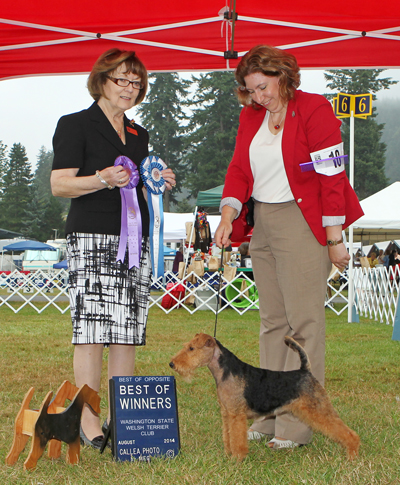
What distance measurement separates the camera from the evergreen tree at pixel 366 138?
43.4 m

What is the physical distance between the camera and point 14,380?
3824 millimetres

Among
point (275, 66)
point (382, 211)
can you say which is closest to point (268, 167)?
point (275, 66)

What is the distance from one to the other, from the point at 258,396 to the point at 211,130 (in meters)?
43.3

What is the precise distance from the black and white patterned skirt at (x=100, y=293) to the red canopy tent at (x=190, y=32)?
157 centimetres

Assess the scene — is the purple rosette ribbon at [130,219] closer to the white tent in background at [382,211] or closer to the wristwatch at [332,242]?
the wristwatch at [332,242]

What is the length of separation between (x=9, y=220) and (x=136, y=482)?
54.9 m

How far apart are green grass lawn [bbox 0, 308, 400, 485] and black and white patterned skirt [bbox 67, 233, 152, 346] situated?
0.53m

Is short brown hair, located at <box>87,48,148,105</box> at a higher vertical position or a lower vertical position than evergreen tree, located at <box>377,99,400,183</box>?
lower

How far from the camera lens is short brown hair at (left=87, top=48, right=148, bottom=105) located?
2365 mm

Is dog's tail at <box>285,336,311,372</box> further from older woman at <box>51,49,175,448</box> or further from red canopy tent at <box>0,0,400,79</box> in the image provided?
red canopy tent at <box>0,0,400,79</box>

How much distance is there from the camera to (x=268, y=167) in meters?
2.42

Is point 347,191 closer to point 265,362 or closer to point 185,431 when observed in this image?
point 265,362

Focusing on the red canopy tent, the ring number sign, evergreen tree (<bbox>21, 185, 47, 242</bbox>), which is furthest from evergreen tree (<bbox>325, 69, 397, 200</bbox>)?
the red canopy tent

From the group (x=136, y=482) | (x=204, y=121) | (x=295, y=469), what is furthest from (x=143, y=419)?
(x=204, y=121)
